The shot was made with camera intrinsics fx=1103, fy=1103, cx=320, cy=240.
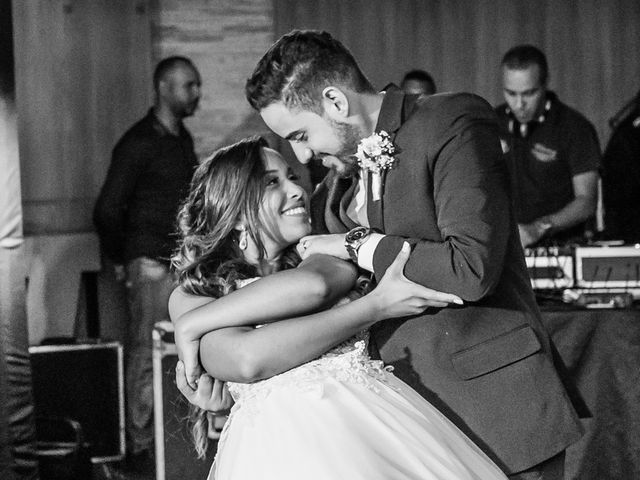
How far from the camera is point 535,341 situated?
2.37 metres

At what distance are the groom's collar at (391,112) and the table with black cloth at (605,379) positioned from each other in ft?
5.52

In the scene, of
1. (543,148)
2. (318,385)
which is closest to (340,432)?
(318,385)

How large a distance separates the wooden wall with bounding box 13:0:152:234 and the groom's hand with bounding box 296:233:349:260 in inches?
186

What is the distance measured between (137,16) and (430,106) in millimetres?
5300

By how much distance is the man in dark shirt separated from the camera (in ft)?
19.6

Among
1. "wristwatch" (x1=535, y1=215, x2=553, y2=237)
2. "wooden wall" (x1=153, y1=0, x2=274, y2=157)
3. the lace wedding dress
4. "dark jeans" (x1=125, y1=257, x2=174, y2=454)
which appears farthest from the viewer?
"wooden wall" (x1=153, y1=0, x2=274, y2=157)

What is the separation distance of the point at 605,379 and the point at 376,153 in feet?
6.17

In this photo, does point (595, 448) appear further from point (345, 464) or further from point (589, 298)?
point (345, 464)

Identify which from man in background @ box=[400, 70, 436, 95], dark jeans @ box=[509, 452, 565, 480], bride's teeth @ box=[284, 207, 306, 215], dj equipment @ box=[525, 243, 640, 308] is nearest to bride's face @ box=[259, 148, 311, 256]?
bride's teeth @ box=[284, 207, 306, 215]

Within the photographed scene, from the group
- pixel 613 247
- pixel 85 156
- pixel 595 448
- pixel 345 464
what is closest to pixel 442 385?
pixel 345 464

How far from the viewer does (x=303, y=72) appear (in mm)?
2467

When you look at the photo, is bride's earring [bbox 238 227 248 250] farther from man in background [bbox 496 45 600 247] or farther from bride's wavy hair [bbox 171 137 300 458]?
man in background [bbox 496 45 600 247]

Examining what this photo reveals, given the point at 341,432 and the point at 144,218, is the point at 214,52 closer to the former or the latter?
the point at 144,218

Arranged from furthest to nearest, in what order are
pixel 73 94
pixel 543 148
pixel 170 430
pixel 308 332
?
1. pixel 73 94
2. pixel 543 148
3. pixel 170 430
4. pixel 308 332
